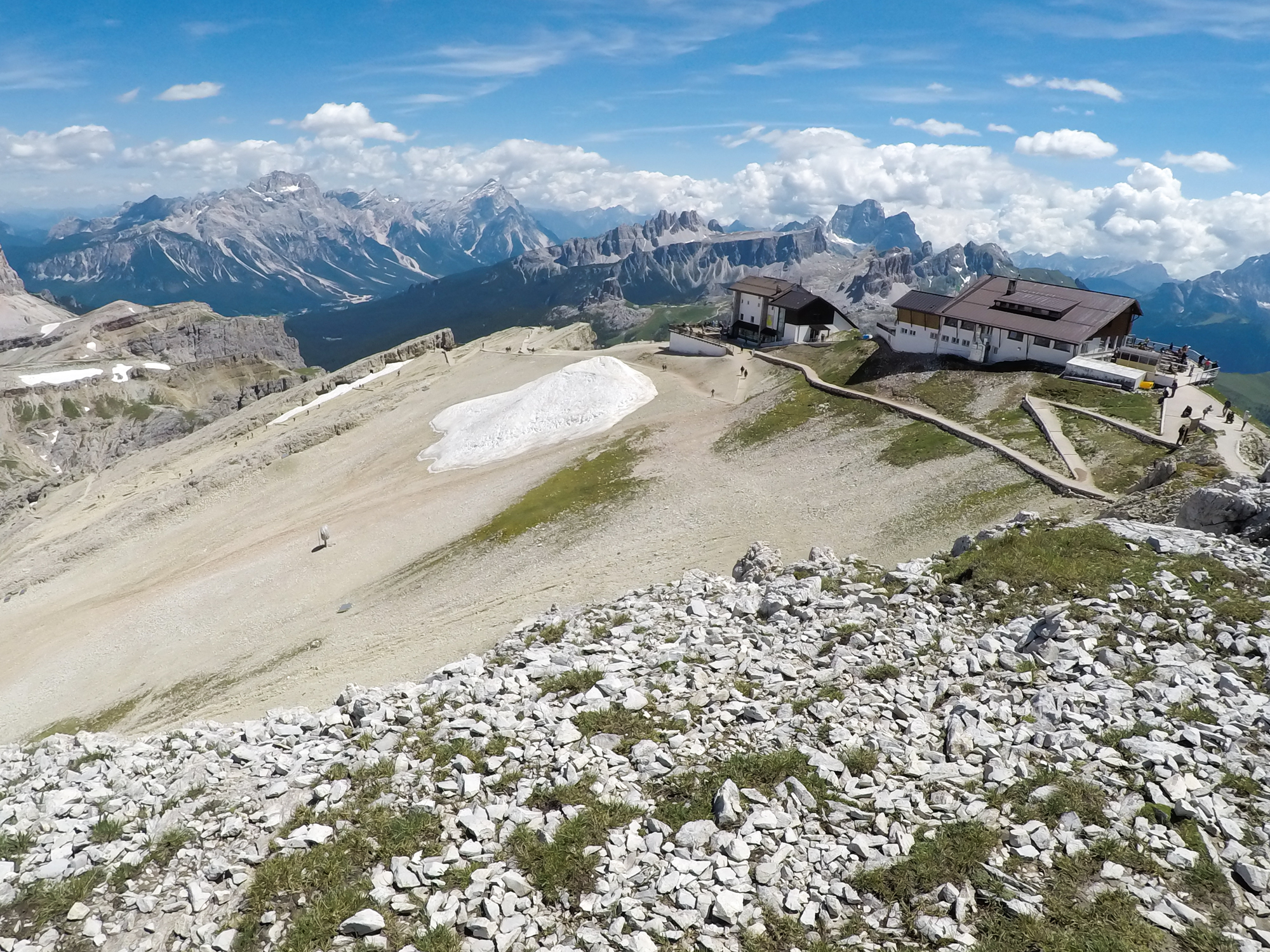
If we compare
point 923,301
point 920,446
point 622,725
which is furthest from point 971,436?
point 622,725

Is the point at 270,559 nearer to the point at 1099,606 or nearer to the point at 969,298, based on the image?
the point at 1099,606

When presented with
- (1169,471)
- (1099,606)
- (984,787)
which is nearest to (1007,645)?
(1099,606)

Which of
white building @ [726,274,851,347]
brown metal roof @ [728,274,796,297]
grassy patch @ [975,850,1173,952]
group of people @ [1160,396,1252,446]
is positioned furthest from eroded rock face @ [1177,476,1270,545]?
brown metal roof @ [728,274,796,297]

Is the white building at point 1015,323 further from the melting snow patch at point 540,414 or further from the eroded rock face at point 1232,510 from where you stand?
the eroded rock face at point 1232,510

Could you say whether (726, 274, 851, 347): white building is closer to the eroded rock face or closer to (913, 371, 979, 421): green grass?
(913, 371, 979, 421): green grass

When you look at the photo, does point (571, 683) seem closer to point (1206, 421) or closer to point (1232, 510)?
point (1232, 510)
